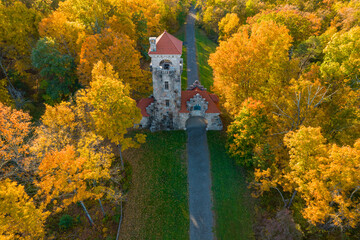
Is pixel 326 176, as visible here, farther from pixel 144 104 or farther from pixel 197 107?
pixel 144 104

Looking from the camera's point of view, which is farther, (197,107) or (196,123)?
(196,123)

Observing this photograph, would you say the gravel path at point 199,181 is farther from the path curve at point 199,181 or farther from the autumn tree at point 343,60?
the autumn tree at point 343,60

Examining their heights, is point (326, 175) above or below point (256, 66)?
below

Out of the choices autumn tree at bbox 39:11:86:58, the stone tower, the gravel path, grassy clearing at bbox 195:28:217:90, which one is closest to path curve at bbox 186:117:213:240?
the gravel path

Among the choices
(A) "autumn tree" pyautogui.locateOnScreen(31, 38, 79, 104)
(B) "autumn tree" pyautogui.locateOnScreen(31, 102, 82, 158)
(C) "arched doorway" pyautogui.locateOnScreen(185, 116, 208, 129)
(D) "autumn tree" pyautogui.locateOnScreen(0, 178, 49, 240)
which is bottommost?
(C) "arched doorway" pyautogui.locateOnScreen(185, 116, 208, 129)

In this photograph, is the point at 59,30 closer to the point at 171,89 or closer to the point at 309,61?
the point at 171,89

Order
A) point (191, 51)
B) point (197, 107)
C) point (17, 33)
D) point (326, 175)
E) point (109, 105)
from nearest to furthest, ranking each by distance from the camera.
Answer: point (326, 175) < point (109, 105) < point (197, 107) < point (17, 33) < point (191, 51)

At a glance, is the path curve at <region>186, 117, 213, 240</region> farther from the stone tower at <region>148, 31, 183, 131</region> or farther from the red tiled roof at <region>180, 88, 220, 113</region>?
the stone tower at <region>148, 31, 183, 131</region>

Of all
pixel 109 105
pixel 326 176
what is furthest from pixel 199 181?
pixel 109 105
